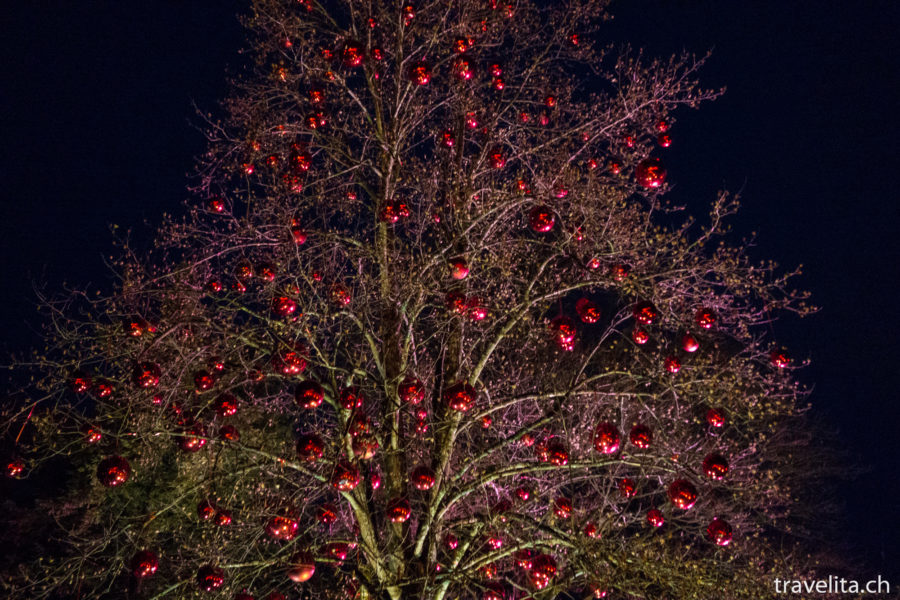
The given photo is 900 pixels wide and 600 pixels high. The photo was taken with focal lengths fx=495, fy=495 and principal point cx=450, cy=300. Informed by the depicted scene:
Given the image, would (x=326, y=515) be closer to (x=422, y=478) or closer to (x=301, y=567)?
(x=301, y=567)

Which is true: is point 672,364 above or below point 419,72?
below

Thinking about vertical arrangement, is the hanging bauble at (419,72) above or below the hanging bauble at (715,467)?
above

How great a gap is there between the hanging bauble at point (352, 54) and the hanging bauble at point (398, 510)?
4.12 metres

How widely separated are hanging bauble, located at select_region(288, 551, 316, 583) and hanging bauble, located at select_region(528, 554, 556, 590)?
5.90ft

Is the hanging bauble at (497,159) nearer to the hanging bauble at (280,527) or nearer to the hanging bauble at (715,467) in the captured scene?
the hanging bauble at (715,467)

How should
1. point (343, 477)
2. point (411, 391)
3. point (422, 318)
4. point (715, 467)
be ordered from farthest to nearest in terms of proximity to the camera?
point (422, 318), point (411, 391), point (343, 477), point (715, 467)

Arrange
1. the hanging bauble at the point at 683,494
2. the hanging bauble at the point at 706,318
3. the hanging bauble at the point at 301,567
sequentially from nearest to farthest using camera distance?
the hanging bauble at the point at 301,567 → the hanging bauble at the point at 683,494 → the hanging bauble at the point at 706,318

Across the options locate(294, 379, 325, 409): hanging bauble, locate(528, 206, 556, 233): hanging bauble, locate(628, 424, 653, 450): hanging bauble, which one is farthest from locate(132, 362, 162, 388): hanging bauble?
locate(628, 424, 653, 450): hanging bauble

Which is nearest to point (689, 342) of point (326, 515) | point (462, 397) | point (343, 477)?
point (462, 397)

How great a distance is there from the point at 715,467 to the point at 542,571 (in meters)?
1.63

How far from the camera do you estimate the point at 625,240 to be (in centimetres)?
522

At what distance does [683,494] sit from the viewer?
373cm

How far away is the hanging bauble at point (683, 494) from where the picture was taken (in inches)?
145

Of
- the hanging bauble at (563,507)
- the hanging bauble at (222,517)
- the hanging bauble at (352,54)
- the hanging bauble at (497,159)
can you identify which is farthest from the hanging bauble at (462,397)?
the hanging bauble at (352,54)
